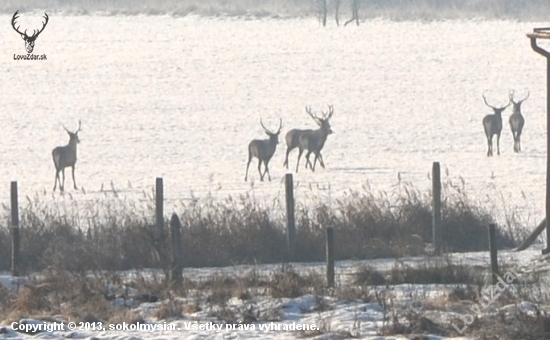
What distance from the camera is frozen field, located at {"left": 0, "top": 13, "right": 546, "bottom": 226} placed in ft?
80.1

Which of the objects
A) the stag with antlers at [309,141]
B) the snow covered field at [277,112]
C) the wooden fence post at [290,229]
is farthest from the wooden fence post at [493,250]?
the stag with antlers at [309,141]

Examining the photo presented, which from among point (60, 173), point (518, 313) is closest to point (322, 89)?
point (60, 173)

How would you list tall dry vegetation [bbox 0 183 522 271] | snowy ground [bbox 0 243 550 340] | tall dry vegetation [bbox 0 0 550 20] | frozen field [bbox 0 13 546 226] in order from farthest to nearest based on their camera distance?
A: tall dry vegetation [bbox 0 0 550 20]
frozen field [bbox 0 13 546 226]
tall dry vegetation [bbox 0 183 522 271]
snowy ground [bbox 0 243 550 340]

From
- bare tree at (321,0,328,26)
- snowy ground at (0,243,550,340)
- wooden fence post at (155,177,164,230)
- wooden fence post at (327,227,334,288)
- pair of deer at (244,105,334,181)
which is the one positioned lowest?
snowy ground at (0,243,550,340)

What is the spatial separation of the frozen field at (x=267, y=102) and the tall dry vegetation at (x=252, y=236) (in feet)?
9.84

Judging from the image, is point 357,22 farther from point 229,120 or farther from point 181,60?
point 229,120

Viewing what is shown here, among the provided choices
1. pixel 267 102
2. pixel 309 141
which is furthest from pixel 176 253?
pixel 267 102

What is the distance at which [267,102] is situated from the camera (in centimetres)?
3688

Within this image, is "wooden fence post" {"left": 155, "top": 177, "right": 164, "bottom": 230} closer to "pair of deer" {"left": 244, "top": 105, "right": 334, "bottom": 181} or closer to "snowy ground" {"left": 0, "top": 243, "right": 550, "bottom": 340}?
"snowy ground" {"left": 0, "top": 243, "right": 550, "bottom": 340}

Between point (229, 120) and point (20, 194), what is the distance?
38.9 feet

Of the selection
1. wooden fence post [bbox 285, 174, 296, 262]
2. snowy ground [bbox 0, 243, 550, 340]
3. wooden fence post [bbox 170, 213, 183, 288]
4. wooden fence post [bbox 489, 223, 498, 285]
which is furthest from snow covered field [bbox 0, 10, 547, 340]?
wooden fence post [bbox 170, 213, 183, 288]

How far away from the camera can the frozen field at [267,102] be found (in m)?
24.4

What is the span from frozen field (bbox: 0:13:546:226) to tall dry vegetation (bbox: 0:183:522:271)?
2998 millimetres

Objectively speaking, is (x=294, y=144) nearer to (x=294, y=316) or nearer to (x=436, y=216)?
(x=436, y=216)
